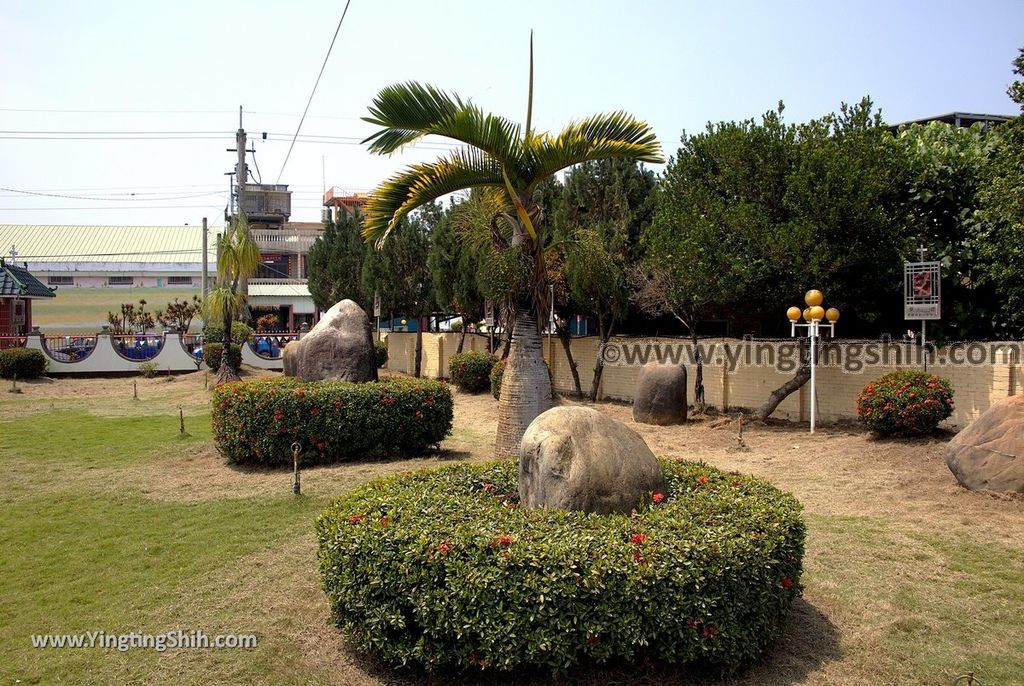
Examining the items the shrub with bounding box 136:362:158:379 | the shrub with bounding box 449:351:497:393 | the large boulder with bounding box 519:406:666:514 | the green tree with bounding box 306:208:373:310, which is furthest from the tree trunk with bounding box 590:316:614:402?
the shrub with bounding box 136:362:158:379

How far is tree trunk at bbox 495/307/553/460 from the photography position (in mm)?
10297

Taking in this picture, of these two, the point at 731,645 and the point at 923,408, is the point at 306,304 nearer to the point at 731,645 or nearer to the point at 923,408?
the point at 923,408

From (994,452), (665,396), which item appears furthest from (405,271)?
(994,452)

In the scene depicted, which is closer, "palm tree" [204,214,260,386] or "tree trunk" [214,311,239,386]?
"palm tree" [204,214,260,386]

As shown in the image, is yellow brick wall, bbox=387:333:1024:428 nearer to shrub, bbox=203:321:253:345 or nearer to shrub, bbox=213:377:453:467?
shrub, bbox=203:321:253:345

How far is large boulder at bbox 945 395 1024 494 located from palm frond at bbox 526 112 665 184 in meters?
4.77

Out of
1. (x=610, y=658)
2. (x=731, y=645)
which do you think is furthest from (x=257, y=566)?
(x=731, y=645)

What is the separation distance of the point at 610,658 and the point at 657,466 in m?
1.74

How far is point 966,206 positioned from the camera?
1432 cm

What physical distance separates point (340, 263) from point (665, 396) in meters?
18.1

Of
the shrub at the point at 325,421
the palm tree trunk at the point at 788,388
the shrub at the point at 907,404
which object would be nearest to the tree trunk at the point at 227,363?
the shrub at the point at 325,421

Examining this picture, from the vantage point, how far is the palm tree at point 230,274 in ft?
72.2

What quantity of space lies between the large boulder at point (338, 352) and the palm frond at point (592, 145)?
4.47 meters

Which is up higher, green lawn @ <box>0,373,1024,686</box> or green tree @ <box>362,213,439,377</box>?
green tree @ <box>362,213,439,377</box>
